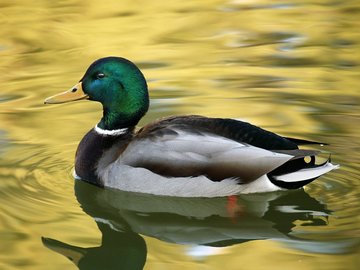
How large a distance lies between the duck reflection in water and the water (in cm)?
1

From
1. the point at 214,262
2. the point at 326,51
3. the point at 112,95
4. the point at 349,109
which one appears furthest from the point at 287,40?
the point at 214,262

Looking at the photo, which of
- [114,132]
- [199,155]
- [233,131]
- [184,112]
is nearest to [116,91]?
[114,132]

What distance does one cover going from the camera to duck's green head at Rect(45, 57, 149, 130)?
7.38 m

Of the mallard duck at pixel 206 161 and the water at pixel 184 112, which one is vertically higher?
the mallard duck at pixel 206 161

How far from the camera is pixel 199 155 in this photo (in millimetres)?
6961

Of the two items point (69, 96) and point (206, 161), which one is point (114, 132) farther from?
point (206, 161)

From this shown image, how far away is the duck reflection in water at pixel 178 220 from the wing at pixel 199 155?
21cm

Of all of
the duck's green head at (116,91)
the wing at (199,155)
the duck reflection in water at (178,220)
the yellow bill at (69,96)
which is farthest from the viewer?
the yellow bill at (69,96)

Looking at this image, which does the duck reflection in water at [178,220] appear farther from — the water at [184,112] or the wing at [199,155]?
the wing at [199,155]

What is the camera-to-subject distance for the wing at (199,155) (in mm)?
6906

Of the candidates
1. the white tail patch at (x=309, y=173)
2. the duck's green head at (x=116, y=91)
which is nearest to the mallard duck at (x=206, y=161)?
the white tail patch at (x=309, y=173)

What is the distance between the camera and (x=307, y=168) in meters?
6.89

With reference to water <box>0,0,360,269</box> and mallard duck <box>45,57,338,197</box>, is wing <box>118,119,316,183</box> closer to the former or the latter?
mallard duck <box>45,57,338,197</box>

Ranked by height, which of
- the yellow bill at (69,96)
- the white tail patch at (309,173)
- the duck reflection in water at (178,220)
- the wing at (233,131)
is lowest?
the duck reflection in water at (178,220)
